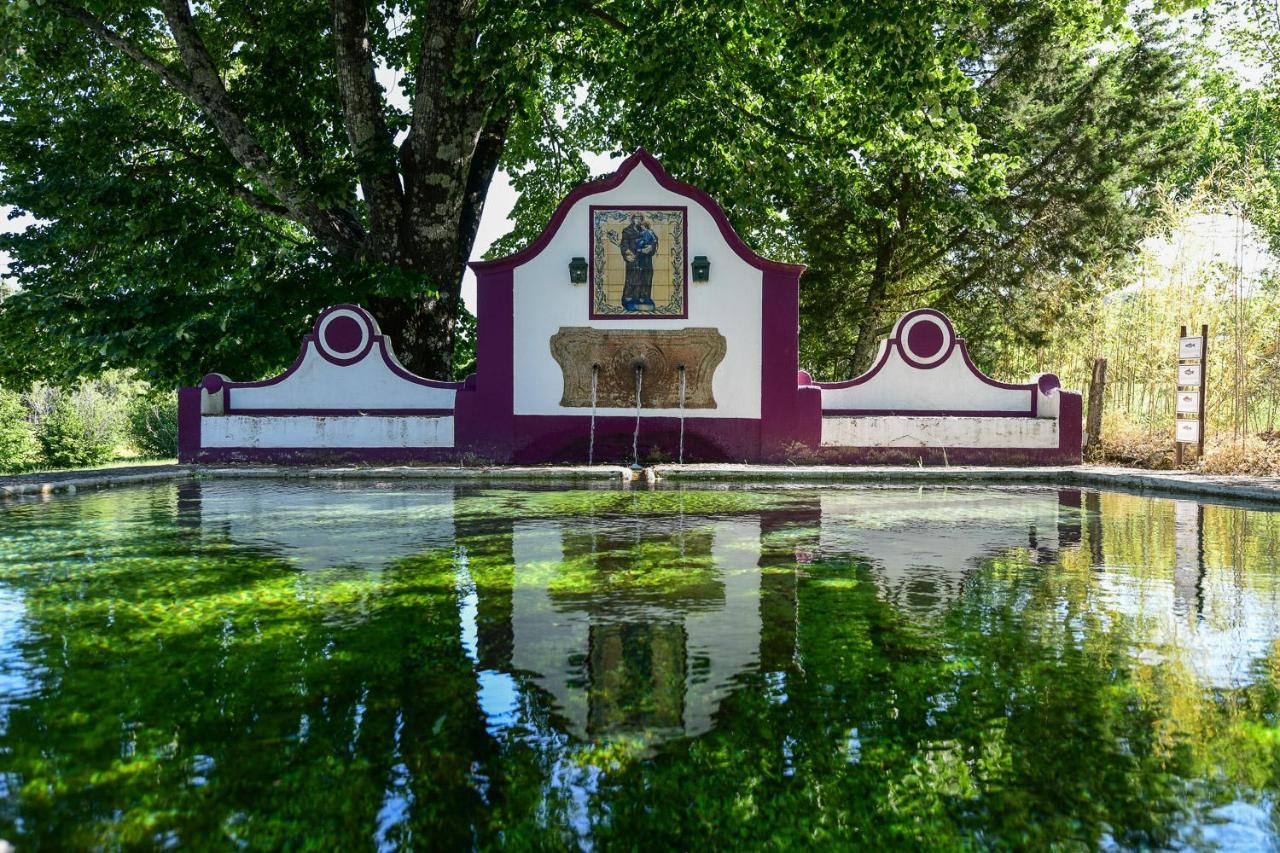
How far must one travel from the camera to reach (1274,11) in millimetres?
17781

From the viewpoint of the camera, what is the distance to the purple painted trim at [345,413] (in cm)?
1368

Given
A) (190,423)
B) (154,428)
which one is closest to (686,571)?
(190,423)

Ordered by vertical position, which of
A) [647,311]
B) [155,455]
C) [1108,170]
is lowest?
[155,455]

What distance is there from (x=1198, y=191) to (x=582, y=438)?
9378 millimetres

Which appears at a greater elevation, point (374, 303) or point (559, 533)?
point (374, 303)

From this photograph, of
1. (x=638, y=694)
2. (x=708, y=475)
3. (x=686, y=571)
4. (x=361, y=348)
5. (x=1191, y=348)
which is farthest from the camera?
(x=361, y=348)

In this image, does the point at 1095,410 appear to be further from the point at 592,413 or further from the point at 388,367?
the point at 388,367

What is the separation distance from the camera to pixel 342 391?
13797mm

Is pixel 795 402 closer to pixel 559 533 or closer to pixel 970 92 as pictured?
pixel 970 92

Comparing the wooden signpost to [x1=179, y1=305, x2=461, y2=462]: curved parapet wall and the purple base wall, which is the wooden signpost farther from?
[x1=179, y1=305, x2=461, y2=462]: curved parapet wall

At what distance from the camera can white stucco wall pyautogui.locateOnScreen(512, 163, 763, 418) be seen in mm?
13523

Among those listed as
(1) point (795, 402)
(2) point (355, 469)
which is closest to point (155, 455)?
(2) point (355, 469)

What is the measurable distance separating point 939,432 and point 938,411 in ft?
0.97

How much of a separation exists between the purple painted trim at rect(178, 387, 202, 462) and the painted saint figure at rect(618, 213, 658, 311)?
567 centimetres
